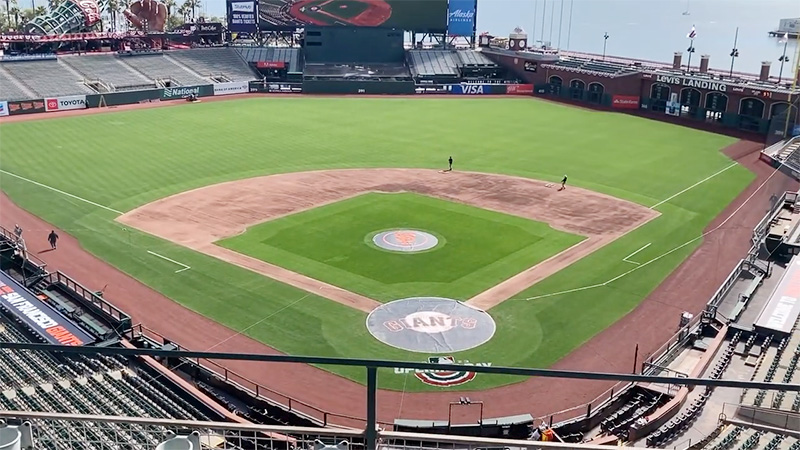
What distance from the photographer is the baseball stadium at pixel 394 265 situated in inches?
837

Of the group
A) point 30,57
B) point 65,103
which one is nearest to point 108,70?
point 30,57

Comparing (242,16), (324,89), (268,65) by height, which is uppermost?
(242,16)

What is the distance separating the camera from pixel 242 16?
329 feet

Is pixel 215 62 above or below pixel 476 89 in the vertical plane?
above

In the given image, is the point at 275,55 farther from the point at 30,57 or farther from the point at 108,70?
the point at 30,57

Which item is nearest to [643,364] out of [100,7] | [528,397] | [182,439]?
[528,397]

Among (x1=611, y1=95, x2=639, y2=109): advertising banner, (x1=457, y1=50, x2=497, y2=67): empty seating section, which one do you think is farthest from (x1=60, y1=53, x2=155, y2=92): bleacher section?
(x1=611, y1=95, x2=639, y2=109): advertising banner

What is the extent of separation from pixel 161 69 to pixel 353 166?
45724 mm

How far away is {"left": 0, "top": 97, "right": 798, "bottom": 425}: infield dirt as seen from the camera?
2475 centimetres

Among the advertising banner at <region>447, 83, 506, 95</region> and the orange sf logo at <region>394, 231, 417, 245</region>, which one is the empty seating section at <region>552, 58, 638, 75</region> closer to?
the advertising banner at <region>447, 83, 506, 95</region>

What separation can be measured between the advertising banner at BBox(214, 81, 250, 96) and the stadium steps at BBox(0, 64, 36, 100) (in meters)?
21.3

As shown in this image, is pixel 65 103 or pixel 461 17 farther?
pixel 461 17

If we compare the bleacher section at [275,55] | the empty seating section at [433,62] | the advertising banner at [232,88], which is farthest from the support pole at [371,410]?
the bleacher section at [275,55]

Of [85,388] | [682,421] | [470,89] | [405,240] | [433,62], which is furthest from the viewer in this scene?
[433,62]
